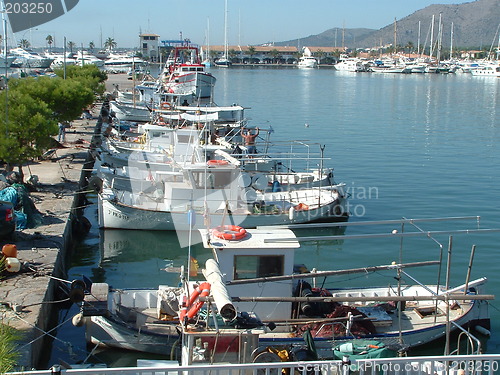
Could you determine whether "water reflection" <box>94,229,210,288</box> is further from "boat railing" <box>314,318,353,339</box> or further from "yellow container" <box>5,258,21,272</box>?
"boat railing" <box>314,318,353,339</box>

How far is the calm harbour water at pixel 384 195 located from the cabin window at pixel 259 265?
2.66 meters

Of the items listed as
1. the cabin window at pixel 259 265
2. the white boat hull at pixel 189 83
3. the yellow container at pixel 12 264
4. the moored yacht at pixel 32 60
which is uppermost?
the moored yacht at pixel 32 60

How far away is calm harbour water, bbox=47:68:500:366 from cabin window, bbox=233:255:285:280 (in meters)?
2.66

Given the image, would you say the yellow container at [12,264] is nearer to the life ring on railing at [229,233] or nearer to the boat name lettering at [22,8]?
the life ring on railing at [229,233]

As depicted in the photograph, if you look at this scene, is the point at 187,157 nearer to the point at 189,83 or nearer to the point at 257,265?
the point at 257,265

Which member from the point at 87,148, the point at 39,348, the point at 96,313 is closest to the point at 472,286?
the point at 96,313

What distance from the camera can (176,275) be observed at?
1803 centimetres

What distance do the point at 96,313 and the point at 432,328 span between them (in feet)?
21.7

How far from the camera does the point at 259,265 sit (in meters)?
11.9

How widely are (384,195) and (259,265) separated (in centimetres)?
1708

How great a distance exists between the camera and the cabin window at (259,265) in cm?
1191

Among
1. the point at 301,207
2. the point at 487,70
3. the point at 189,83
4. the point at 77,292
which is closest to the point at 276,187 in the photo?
the point at 301,207

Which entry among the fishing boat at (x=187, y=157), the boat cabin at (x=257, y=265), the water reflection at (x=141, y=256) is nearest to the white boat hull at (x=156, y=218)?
the water reflection at (x=141, y=256)

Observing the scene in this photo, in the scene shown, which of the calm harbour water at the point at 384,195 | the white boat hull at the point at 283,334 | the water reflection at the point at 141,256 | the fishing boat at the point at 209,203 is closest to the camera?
the white boat hull at the point at 283,334
